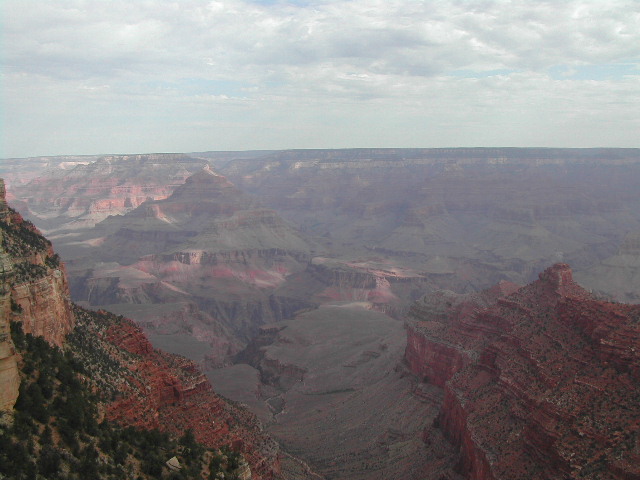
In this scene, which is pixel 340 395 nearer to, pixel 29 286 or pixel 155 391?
pixel 155 391

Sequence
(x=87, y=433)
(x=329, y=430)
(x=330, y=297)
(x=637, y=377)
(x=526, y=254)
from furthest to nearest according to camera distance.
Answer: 1. (x=526, y=254)
2. (x=330, y=297)
3. (x=329, y=430)
4. (x=637, y=377)
5. (x=87, y=433)

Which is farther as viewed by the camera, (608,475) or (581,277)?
(581,277)

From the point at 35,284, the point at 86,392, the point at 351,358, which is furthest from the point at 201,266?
the point at 86,392

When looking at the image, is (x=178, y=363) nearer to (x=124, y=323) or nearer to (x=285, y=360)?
(x=124, y=323)

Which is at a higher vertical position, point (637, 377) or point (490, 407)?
point (637, 377)

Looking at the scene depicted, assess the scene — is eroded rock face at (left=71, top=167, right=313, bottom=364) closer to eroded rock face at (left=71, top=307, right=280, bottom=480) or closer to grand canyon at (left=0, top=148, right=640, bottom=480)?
grand canyon at (left=0, top=148, right=640, bottom=480)

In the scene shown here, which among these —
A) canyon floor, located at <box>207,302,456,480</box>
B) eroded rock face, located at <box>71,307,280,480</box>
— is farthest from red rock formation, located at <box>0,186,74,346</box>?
canyon floor, located at <box>207,302,456,480</box>

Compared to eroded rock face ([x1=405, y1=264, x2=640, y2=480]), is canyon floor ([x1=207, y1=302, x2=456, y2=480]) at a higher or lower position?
lower

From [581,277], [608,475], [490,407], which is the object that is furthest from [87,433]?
Answer: [581,277]

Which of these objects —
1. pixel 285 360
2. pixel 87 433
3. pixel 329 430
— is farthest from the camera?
pixel 285 360
